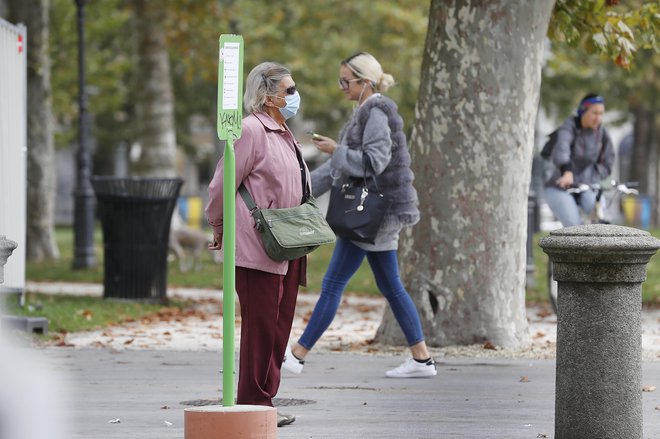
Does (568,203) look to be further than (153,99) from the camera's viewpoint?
No

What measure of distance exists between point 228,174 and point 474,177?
15.0ft

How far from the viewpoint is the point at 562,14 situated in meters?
11.6

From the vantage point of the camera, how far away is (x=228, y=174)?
6223 mm

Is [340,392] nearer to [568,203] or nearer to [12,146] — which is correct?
[568,203]

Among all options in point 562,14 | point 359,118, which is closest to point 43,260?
point 562,14

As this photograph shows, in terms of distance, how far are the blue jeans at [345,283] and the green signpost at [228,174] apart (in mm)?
2937

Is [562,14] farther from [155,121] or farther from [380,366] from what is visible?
[155,121]

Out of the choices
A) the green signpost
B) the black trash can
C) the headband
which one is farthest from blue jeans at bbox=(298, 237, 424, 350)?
the black trash can

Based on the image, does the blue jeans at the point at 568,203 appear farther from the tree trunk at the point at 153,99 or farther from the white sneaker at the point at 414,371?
the tree trunk at the point at 153,99

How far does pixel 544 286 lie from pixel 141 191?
5730mm

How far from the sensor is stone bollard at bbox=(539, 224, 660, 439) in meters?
6.36

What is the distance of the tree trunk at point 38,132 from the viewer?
22.8 metres

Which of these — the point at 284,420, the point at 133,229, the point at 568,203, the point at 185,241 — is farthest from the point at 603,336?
the point at 185,241

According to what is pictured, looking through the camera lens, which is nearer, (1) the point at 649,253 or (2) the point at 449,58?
(1) the point at 649,253
